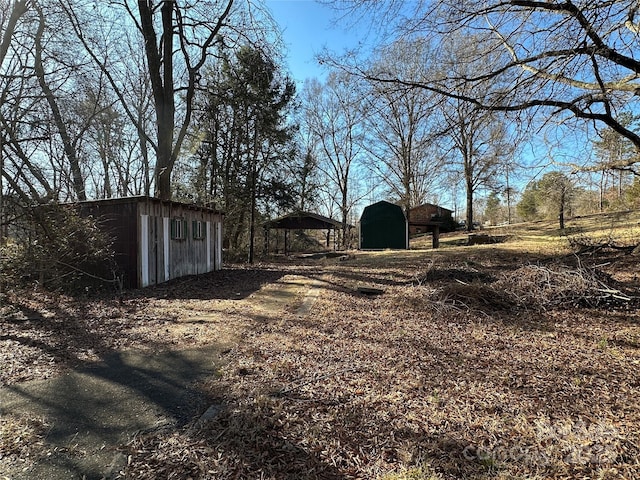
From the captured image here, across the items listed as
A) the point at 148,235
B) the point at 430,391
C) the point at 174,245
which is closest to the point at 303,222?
the point at 174,245

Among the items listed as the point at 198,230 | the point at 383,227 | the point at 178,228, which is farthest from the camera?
the point at 383,227

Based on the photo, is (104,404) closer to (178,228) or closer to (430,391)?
(430,391)

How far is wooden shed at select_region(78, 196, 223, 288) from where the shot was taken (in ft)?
29.4

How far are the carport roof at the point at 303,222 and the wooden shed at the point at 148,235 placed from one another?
1060cm

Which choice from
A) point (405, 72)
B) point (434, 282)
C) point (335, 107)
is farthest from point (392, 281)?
point (335, 107)

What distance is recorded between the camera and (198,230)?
40.5 feet

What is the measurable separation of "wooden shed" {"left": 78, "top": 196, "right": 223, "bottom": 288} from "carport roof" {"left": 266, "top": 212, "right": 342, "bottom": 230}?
10.6 meters

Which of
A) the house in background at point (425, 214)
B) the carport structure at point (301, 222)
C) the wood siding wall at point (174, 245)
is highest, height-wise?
the house in background at point (425, 214)

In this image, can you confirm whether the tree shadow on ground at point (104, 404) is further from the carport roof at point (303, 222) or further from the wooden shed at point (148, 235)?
the carport roof at point (303, 222)

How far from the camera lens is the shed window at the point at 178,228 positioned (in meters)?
10.6

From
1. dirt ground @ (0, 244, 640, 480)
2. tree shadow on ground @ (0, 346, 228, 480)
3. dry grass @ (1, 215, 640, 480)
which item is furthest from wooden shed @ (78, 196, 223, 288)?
tree shadow on ground @ (0, 346, 228, 480)

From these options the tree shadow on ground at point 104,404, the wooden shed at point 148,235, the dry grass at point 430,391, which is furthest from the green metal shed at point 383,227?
the tree shadow on ground at point 104,404

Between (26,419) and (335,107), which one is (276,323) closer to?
(26,419)

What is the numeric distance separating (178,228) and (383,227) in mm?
14000
